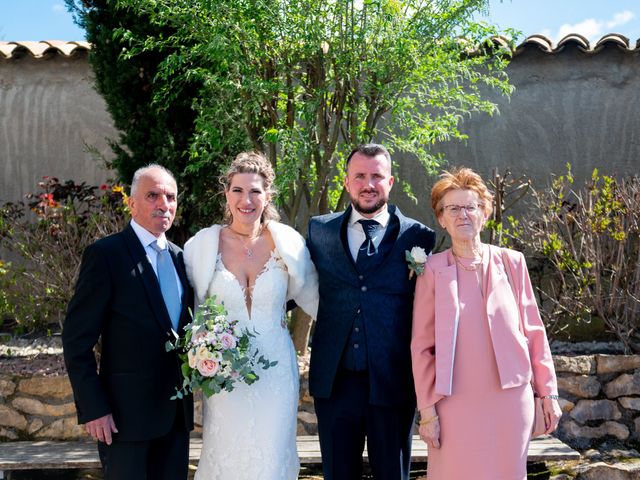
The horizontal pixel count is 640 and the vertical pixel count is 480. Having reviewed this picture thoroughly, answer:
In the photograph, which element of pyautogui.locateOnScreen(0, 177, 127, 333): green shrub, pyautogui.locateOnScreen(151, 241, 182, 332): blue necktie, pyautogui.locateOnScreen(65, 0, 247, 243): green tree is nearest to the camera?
pyautogui.locateOnScreen(151, 241, 182, 332): blue necktie

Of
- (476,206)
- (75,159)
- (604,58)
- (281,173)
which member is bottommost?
(476,206)

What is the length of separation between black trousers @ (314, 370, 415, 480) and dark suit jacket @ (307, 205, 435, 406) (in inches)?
Result: 2.8

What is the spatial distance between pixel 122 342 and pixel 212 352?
42 cm

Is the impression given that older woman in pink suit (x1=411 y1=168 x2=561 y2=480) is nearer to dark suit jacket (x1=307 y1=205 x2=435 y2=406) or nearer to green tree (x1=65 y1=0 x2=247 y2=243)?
dark suit jacket (x1=307 y1=205 x2=435 y2=406)

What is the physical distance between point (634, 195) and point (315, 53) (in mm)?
2619

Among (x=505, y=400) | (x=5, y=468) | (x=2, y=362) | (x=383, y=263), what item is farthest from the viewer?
(x=2, y=362)

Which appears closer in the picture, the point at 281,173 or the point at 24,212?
the point at 281,173

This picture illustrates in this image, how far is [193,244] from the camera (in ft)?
12.1

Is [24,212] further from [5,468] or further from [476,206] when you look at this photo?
[476,206]

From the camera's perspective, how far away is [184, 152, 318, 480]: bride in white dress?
3545 mm

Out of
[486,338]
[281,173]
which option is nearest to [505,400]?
[486,338]

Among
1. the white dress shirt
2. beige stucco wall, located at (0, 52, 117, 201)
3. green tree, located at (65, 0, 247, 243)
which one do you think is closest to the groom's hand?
the white dress shirt

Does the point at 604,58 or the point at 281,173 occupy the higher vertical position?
the point at 604,58

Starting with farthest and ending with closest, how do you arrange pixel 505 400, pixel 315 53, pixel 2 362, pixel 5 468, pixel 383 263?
pixel 2 362 → pixel 315 53 → pixel 5 468 → pixel 383 263 → pixel 505 400
